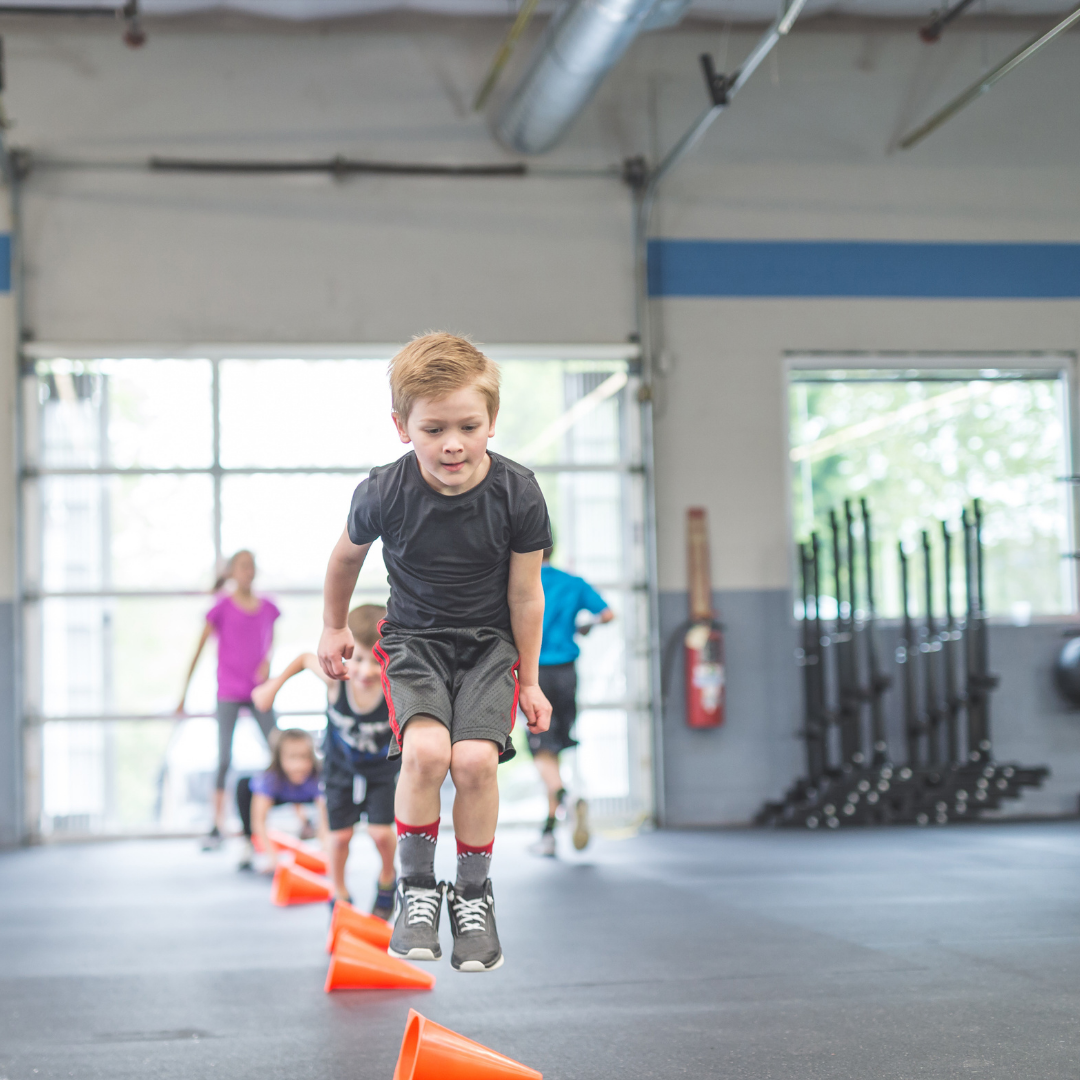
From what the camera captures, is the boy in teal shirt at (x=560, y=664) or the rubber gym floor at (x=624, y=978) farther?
the boy in teal shirt at (x=560, y=664)

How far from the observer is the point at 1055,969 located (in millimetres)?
3711

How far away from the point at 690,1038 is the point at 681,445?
5.70 metres

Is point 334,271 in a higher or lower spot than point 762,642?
higher

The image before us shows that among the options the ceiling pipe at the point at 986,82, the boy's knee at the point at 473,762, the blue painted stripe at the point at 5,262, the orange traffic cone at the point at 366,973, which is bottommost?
the orange traffic cone at the point at 366,973

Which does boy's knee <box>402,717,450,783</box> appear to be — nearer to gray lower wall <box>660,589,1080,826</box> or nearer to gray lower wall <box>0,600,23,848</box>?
gray lower wall <box>660,589,1080,826</box>

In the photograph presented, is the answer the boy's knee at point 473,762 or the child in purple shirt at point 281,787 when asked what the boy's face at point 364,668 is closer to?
the boy's knee at point 473,762

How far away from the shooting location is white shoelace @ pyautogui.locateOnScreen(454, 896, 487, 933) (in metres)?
2.55

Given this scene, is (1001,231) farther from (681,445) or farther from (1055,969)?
(1055,969)

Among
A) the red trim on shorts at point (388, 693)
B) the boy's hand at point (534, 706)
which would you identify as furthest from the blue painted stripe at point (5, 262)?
the boy's hand at point (534, 706)

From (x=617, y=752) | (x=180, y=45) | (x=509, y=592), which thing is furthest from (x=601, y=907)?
(x=180, y=45)

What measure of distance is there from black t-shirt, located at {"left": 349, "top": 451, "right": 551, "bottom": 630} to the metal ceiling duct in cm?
469

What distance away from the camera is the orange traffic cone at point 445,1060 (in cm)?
253

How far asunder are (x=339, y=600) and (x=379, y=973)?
1.55 m

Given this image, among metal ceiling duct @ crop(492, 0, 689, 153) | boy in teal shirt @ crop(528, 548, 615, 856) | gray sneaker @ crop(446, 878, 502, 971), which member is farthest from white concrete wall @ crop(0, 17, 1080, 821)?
gray sneaker @ crop(446, 878, 502, 971)
